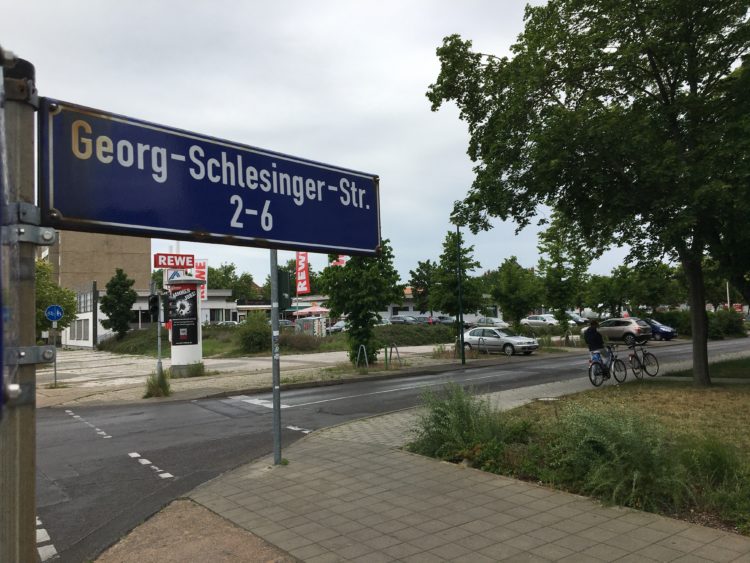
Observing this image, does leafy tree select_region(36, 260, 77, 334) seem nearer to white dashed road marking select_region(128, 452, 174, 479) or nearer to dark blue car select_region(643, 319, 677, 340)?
white dashed road marking select_region(128, 452, 174, 479)

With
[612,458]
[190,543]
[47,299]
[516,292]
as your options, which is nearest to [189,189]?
[190,543]

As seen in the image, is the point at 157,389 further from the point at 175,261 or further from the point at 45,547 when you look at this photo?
the point at 175,261

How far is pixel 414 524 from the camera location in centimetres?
477

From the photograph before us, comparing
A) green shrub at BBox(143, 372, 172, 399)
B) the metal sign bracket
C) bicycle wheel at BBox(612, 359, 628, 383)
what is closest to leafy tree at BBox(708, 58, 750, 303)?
bicycle wheel at BBox(612, 359, 628, 383)

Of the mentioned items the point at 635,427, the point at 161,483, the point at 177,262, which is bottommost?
the point at 161,483

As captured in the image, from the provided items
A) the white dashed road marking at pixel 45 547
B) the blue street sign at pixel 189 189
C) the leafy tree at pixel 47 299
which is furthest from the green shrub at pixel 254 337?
the blue street sign at pixel 189 189

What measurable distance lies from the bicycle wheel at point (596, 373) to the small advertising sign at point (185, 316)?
1433 centimetres

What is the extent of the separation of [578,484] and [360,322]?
16.9 m

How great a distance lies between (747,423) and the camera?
8.16 m

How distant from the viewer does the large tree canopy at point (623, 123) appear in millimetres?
11188

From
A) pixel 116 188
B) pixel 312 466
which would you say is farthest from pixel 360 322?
pixel 116 188

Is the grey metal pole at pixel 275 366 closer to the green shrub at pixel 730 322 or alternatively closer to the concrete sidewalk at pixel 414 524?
the concrete sidewalk at pixel 414 524

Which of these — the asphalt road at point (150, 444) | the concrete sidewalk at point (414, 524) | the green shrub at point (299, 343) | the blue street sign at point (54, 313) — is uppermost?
the blue street sign at point (54, 313)

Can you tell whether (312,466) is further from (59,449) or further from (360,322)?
(360,322)
